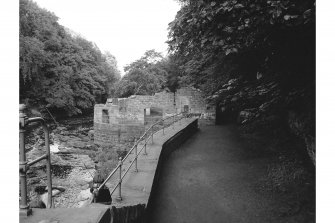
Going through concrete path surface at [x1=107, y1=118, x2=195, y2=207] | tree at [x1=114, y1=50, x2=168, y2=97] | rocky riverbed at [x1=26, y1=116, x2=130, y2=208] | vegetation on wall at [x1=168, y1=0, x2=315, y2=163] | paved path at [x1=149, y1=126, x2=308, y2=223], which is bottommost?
rocky riverbed at [x1=26, y1=116, x2=130, y2=208]

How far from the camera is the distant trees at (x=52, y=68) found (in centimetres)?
2364

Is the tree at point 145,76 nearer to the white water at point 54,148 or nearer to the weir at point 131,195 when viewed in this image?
the white water at point 54,148

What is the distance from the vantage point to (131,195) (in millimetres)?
4598

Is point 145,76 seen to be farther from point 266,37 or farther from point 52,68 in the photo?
point 266,37

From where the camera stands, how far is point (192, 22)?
13.2 feet

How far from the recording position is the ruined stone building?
1806 centimetres

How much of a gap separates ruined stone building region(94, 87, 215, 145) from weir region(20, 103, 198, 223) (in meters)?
7.06

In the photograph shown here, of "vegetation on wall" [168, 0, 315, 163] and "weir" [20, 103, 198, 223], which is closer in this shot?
"weir" [20, 103, 198, 223]

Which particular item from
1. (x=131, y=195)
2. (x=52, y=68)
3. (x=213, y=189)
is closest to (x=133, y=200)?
(x=131, y=195)

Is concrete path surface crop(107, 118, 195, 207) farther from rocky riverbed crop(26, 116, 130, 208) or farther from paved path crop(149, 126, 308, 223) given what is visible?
rocky riverbed crop(26, 116, 130, 208)

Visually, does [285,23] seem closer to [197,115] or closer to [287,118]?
[287,118]

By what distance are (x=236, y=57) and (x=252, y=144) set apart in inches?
191

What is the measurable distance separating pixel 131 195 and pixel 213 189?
2423mm

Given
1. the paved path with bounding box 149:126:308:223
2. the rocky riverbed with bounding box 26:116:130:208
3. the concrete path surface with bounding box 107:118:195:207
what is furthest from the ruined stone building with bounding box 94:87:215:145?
the concrete path surface with bounding box 107:118:195:207
